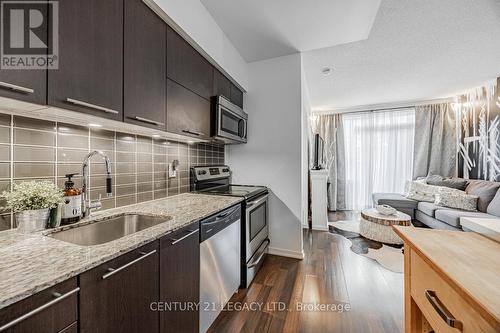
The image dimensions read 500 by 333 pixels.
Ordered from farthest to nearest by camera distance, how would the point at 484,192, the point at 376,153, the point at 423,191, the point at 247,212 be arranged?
the point at 376,153 → the point at 423,191 → the point at 484,192 → the point at 247,212

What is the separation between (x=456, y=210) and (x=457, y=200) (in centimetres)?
19

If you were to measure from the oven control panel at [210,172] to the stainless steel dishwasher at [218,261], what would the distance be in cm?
67

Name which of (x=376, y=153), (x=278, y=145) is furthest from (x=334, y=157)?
(x=278, y=145)

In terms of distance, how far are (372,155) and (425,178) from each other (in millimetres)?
1082

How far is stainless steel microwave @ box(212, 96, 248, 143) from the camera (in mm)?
1929

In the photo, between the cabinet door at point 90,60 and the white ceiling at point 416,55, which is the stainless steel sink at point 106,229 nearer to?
the cabinet door at point 90,60

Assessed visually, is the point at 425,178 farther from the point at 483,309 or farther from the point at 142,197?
the point at 142,197

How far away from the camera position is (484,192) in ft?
9.59

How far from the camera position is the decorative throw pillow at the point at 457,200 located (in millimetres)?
2957

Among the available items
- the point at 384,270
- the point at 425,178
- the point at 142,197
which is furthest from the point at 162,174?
the point at 425,178

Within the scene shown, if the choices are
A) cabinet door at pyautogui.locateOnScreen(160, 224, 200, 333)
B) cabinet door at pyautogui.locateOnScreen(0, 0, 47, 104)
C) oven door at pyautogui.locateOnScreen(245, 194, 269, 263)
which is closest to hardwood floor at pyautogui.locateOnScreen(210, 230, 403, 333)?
oven door at pyautogui.locateOnScreen(245, 194, 269, 263)

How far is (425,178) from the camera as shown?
404 centimetres

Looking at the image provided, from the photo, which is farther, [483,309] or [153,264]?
[153,264]

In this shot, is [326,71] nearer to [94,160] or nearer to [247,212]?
[247,212]
